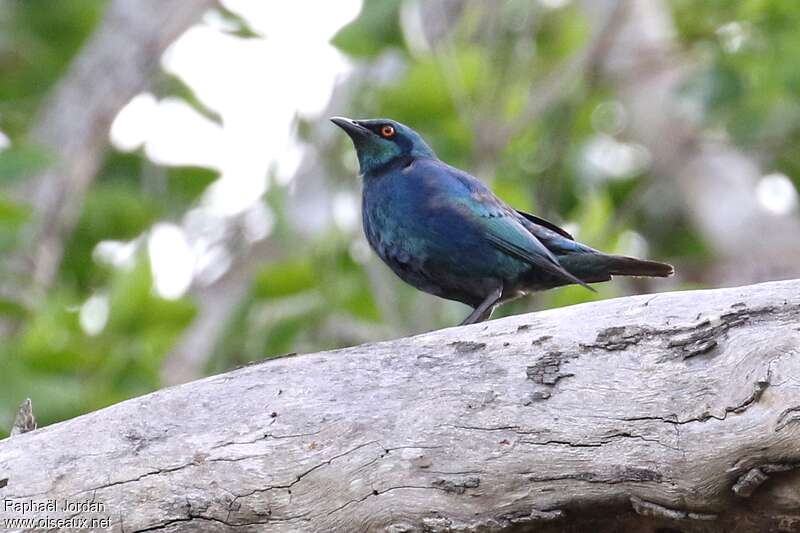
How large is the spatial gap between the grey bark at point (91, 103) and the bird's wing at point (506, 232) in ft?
11.9

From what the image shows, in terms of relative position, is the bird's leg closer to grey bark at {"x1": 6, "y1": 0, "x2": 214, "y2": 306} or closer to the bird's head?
the bird's head

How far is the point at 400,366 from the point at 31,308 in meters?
3.95

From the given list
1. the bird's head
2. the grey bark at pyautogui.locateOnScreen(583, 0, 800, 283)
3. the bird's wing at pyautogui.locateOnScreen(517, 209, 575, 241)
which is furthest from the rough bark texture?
the grey bark at pyautogui.locateOnScreen(583, 0, 800, 283)

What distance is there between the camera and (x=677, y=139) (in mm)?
9828

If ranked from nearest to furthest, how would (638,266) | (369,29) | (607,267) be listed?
1. (638,266)
2. (607,267)
3. (369,29)

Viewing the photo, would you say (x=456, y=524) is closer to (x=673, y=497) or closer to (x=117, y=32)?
(x=673, y=497)

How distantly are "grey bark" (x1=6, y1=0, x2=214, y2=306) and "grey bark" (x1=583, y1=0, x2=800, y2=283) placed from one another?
3.18 m

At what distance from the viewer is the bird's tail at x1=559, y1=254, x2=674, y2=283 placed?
16.7 ft

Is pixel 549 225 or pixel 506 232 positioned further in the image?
pixel 549 225

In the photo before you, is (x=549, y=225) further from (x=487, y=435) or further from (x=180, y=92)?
(x=180, y=92)

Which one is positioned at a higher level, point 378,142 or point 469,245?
point 378,142

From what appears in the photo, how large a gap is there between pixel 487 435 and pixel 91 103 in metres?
5.48

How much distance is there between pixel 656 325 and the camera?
3.65 metres

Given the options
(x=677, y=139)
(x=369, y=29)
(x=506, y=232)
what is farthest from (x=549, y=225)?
(x=677, y=139)
